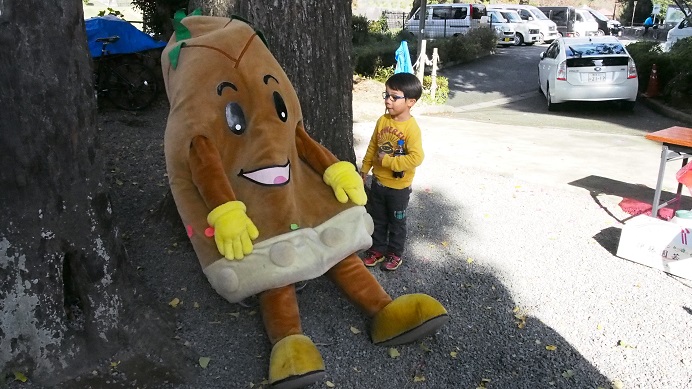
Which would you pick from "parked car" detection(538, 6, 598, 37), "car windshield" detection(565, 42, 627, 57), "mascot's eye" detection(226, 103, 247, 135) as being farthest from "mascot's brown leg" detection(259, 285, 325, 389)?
"parked car" detection(538, 6, 598, 37)

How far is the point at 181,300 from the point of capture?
138 inches

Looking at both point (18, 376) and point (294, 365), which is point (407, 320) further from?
point (18, 376)

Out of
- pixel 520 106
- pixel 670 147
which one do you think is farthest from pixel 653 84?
pixel 670 147

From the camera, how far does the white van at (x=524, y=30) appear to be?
1189 inches

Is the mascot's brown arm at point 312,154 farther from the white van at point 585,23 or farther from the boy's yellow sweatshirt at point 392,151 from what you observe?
the white van at point 585,23

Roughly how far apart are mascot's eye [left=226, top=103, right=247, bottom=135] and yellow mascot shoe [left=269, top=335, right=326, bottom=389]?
1115 millimetres

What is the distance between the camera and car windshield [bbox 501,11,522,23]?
30.6 meters

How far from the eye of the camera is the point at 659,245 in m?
4.41

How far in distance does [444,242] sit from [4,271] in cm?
320

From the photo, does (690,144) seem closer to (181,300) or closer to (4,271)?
(181,300)

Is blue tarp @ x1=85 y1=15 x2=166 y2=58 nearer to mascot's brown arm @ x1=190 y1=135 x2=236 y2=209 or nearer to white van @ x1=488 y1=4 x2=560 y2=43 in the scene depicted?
mascot's brown arm @ x1=190 y1=135 x2=236 y2=209

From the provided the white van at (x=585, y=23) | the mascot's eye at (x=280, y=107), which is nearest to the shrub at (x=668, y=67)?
the mascot's eye at (x=280, y=107)

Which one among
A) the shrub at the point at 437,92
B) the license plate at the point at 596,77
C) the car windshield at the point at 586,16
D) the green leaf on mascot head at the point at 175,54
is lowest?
the shrub at the point at 437,92

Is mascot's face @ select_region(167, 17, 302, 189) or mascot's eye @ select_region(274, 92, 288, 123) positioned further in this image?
mascot's eye @ select_region(274, 92, 288, 123)
